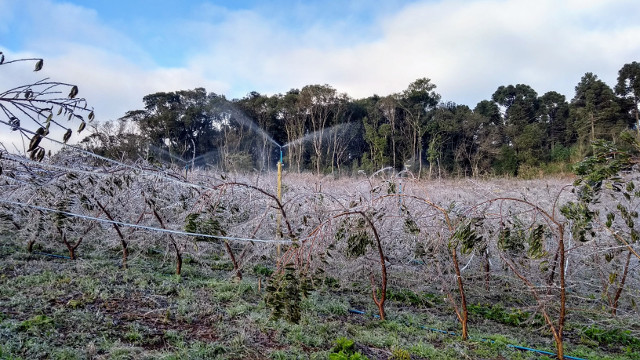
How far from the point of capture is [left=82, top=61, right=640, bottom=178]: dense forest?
61.1 feet

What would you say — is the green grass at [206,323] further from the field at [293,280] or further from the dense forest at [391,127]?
the dense forest at [391,127]

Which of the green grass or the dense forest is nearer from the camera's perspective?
the green grass

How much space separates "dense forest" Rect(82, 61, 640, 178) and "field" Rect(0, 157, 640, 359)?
1327 cm

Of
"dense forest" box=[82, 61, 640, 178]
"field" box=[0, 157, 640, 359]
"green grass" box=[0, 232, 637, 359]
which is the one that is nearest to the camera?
"green grass" box=[0, 232, 637, 359]

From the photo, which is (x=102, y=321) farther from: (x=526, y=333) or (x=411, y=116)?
(x=411, y=116)

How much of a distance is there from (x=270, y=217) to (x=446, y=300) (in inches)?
77.8

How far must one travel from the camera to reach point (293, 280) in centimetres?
246

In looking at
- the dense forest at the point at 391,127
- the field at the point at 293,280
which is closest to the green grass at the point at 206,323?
the field at the point at 293,280

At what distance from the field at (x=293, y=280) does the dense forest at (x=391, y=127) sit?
43.5 ft

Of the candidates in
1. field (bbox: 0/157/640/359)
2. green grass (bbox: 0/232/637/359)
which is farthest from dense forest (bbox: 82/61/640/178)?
green grass (bbox: 0/232/637/359)

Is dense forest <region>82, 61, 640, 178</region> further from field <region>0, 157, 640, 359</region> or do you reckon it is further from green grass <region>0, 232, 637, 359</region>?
green grass <region>0, 232, 637, 359</region>

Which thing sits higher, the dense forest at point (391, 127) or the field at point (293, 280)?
the dense forest at point (391, 127)

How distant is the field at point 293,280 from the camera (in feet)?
8.75

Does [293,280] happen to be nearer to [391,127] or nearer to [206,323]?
[206,323]
